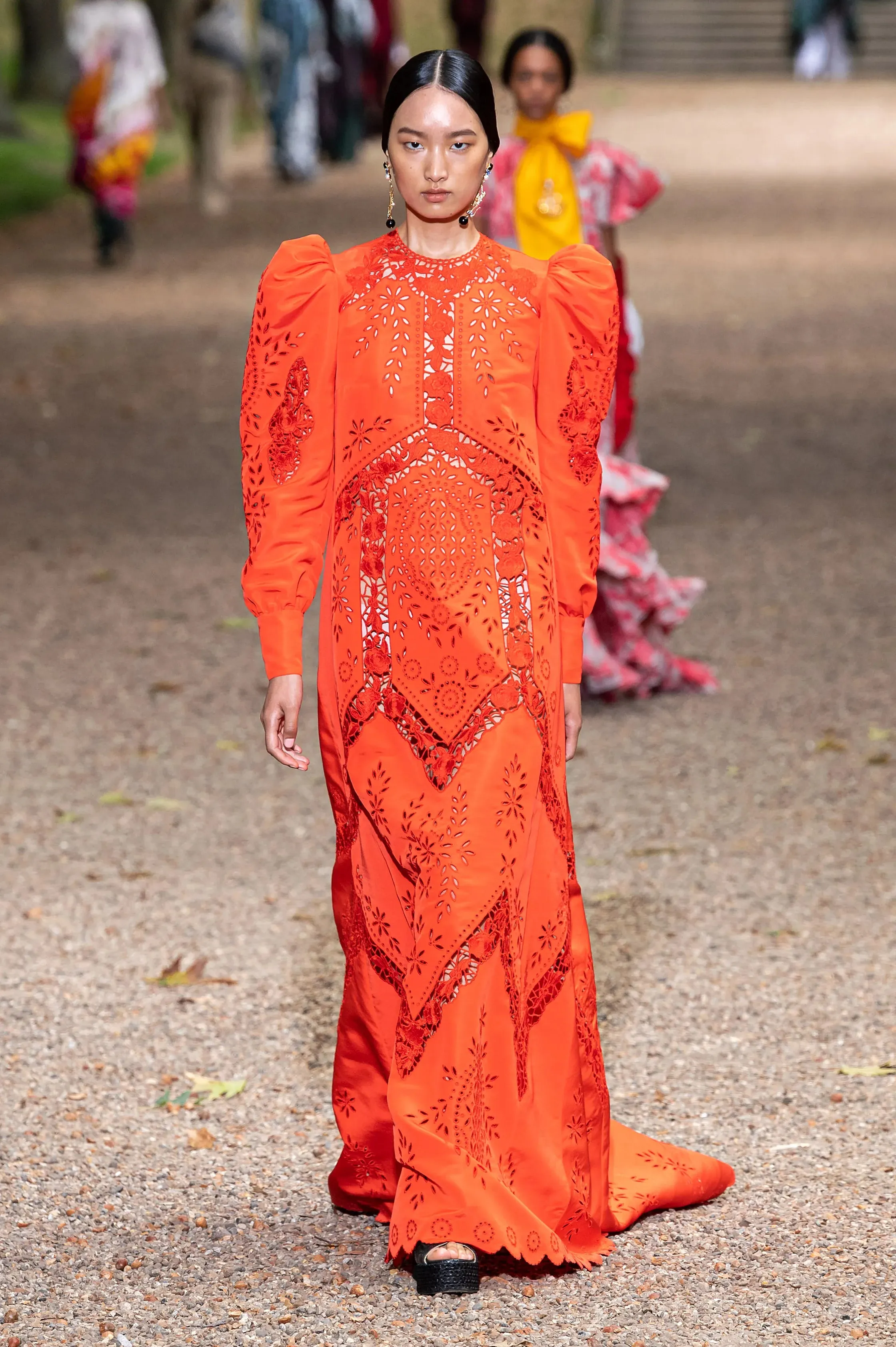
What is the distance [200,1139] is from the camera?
4.24 meters

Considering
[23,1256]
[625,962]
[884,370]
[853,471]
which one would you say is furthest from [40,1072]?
[884,370]

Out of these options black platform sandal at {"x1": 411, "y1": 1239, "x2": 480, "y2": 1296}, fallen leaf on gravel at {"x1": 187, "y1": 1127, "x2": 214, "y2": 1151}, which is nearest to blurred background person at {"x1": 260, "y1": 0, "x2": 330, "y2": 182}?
fallen leaf on gravel at {"x1": 187, "y1": 1127, "x2": 214, "y2": 1151}

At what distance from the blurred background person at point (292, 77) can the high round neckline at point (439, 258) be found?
64.5 ft

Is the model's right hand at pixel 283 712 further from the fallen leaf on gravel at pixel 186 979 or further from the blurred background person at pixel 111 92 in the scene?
the blurred background person at pixel 111 92

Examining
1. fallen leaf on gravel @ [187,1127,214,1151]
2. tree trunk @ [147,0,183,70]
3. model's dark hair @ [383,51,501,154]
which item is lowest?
tree trunk @ [147,0,183,70]

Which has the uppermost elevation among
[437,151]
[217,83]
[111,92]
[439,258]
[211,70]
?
[437,151]

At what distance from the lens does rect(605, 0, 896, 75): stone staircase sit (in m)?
37.1

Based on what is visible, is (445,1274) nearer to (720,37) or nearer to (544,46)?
(544,46)

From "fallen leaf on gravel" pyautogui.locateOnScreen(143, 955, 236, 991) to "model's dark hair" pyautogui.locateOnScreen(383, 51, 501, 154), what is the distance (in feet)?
7.42

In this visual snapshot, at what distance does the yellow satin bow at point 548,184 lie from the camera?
22.1 ft

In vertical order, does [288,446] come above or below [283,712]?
above

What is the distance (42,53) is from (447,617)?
107 ft

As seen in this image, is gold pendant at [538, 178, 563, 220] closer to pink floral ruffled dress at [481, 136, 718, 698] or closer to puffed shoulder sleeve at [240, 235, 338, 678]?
pink floral ruffled dress at [481, 136, 718, 698]

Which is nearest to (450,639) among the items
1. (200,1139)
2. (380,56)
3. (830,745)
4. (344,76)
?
(200,1139)
